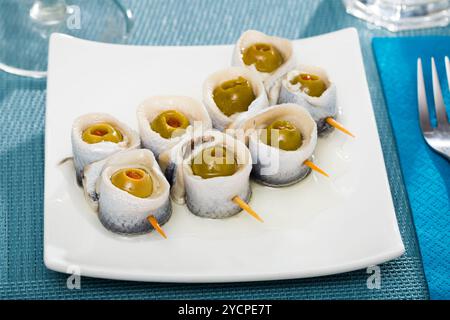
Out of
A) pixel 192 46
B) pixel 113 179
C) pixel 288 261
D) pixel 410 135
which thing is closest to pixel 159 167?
pixel 113 179

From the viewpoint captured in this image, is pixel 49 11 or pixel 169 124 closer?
pixel 169 124

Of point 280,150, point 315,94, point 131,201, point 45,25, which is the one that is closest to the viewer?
Result: point 131,201

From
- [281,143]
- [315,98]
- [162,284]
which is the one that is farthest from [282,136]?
[162,284]

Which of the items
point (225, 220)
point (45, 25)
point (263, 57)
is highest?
point (263, 57)

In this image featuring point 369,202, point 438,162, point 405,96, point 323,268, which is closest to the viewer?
point 323,268

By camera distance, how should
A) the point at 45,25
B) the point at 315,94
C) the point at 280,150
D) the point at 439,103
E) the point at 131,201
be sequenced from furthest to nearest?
the point at 45,25 → the point at 439,103 → the point at 315,94 → the point at 280,150 → the point at 131,201

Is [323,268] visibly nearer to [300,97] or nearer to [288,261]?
[288,261]

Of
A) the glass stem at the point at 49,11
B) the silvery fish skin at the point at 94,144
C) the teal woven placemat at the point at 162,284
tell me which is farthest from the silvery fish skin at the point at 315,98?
the glass stem at the point at 49,11

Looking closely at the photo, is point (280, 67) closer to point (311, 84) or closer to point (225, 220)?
point (311, 84)
